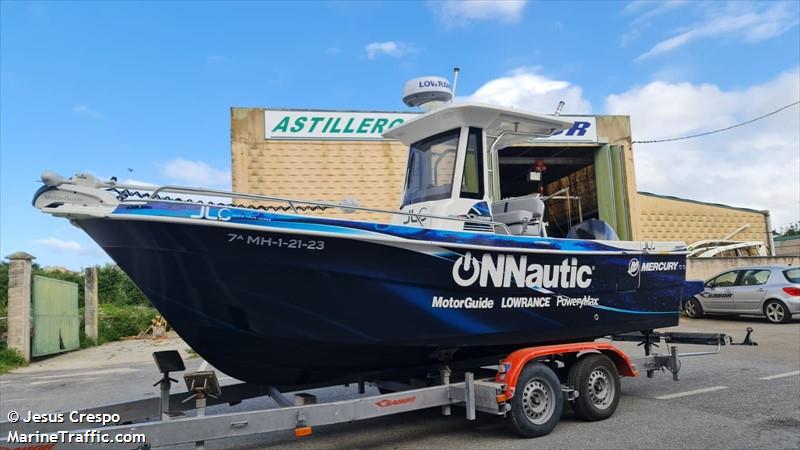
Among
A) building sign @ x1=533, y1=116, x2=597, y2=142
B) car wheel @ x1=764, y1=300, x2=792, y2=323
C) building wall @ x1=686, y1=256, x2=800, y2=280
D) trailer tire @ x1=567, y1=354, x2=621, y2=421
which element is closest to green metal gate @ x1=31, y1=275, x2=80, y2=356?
trailer tire @ x1=567, y1=354, x2=621, y2=421

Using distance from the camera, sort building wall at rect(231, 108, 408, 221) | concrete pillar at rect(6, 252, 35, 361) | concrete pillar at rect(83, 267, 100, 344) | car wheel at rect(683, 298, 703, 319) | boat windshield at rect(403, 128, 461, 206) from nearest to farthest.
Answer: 1. boat windshield at rect(403, 128, 461, 206)
2. concrete pillar at rect(6, 252, 35, 361)
3. car wheel at rect(683, 298, 703, 319)
4. concrete pillar at rect(83, 267, 100, 344)
5. building wall at rect(231, 108, 408, 221)

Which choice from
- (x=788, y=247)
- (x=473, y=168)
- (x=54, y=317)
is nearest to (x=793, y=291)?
(x=473, y=168)

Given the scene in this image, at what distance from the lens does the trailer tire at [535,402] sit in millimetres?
4914

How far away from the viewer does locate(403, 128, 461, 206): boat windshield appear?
5.64m

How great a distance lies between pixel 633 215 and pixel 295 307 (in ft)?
56.2

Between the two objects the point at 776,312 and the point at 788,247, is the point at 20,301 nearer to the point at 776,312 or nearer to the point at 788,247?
the point at 776,312

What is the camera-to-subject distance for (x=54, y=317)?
13289mm

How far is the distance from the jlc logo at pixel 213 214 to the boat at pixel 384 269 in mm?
14

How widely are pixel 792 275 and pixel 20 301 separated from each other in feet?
53.8

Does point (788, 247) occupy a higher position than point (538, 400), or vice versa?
A: point (788, 247)

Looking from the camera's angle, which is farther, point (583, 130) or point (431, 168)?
point (583, 130)

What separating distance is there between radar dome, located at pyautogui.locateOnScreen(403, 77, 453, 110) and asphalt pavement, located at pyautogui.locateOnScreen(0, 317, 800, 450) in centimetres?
323

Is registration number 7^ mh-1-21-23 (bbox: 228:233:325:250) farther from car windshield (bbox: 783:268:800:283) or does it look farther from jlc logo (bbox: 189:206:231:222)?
car windshield (bbox: 783:268:800:283)

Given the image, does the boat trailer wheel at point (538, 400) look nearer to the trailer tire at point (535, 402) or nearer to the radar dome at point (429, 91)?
the trailer tire at point (535, 402)
